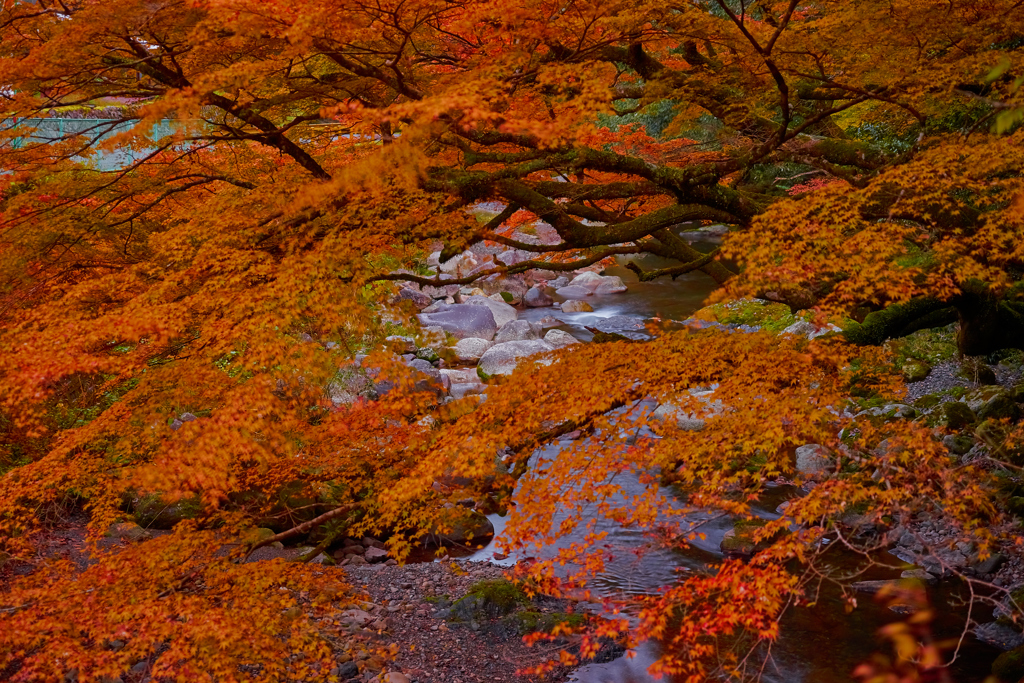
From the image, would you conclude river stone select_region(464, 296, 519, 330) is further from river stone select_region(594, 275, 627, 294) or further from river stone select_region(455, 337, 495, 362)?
river stone select_region(594, 275, 627, 294)

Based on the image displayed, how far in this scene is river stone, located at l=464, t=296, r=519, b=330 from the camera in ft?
65.3

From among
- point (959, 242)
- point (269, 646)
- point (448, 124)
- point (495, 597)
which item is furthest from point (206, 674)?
point (959, 242)

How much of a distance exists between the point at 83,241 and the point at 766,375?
6.84 m

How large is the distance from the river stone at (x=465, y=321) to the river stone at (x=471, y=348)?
0.56 meters

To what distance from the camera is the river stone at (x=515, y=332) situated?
A: 60.2 feet

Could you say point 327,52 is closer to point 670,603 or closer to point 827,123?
point 670,603

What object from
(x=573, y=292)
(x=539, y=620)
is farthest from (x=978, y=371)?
(x=573, y=292)

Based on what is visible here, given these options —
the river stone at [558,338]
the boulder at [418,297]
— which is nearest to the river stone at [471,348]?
the river stone at [558,338]

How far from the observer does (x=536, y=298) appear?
22.1 metres

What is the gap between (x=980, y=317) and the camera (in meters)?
7.52

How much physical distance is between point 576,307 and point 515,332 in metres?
3.37

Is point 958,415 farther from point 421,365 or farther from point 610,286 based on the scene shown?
point 610,286

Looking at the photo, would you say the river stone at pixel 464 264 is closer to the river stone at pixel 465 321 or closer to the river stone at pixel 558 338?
the river stone at pixel 465 321

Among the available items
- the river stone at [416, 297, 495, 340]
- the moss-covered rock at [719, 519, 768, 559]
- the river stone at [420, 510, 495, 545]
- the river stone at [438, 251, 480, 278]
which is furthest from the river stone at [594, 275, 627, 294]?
the moss-covered rock at [719, 519, 768, 559]
